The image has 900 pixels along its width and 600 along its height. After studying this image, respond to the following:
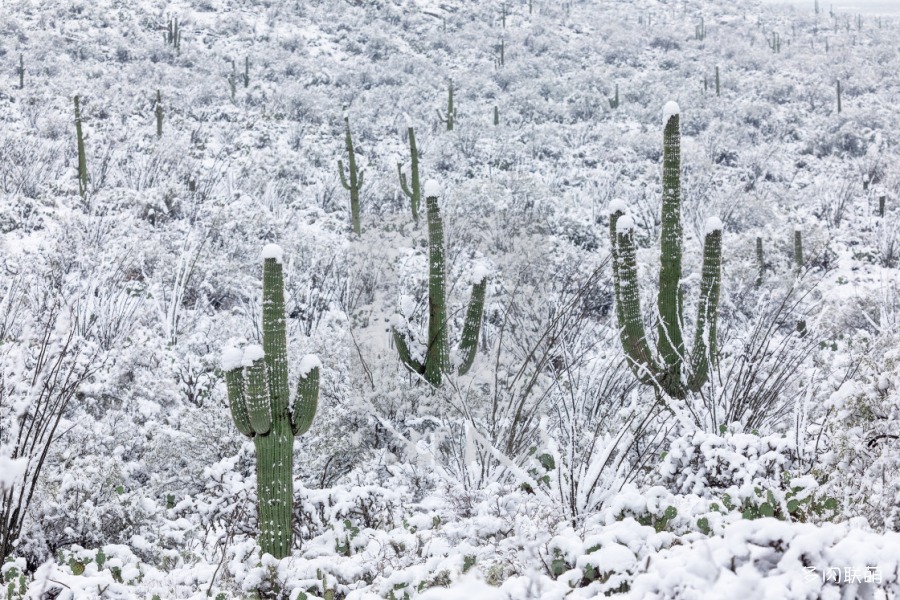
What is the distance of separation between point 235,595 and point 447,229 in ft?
43.0

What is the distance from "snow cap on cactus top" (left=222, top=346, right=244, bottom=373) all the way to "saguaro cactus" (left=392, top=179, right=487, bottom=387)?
112 inches

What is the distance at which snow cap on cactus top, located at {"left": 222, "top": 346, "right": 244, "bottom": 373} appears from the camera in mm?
4871

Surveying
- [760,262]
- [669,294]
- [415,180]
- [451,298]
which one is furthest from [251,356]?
[415,180]

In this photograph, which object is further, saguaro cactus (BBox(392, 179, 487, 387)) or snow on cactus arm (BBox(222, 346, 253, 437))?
saguaro cactus (BBox(392, 179, 487, 387))

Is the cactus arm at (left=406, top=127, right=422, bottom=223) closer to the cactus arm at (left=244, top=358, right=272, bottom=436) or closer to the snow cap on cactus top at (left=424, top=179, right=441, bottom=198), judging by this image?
the snow cap on cactus top at (left=424, top=179, right=441, bottom=198)

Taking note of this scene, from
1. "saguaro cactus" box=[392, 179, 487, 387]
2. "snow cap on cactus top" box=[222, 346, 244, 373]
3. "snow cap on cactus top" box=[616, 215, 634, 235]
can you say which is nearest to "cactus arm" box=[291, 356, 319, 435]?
"snow cap on cactus top" box=[222, 346, 244, 373]

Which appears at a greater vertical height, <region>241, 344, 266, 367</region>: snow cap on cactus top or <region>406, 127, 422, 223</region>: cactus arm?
<region>406, 127, 422, 223</region>: cactus arm

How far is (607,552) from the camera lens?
98.0 inches

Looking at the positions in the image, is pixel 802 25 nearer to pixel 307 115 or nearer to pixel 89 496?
pixel 307 115

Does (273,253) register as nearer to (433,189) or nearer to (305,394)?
(305,394)

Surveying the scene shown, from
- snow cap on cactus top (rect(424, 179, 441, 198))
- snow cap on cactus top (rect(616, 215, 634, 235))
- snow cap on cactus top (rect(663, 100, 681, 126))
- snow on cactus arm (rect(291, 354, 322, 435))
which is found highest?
snow cap on cactus top (rect(663, 100, 681, 126))

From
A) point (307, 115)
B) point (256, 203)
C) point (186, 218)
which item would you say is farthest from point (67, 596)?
point (307, 115)

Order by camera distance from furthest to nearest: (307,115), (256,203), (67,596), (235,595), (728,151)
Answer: (307,115) → (728,151) → (256,203) → (235,595) → (67,596)

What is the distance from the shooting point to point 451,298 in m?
12.2
